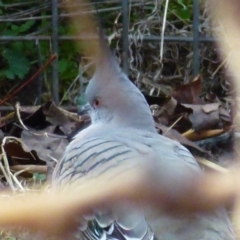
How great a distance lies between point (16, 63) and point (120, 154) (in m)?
1.97

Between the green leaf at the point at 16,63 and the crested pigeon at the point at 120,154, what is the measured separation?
44.5 inches

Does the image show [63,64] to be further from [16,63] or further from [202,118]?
[202,118]

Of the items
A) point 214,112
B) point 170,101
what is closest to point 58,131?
point 170,101

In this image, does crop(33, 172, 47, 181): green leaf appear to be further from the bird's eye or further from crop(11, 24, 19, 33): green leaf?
crop(11, 24, 19, 33): green leaf

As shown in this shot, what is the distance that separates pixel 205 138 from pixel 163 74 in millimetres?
1006

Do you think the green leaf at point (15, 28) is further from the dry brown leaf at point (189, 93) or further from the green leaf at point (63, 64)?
the dry brown leaf at point (189, 93)

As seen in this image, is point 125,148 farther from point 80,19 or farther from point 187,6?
point 187,6

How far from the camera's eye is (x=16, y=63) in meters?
3.65

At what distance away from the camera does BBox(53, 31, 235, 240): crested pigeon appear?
1.47 metres

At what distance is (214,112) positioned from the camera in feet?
9.82

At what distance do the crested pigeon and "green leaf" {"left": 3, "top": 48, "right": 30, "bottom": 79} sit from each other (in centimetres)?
113

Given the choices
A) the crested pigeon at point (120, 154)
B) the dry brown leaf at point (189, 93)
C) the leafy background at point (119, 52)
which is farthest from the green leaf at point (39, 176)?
the leafy background at point (119, 52)

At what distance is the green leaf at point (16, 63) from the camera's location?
143 inches

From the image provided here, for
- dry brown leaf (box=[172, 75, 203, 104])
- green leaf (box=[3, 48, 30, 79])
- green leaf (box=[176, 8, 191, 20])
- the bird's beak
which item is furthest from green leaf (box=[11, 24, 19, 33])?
the bird's beak
